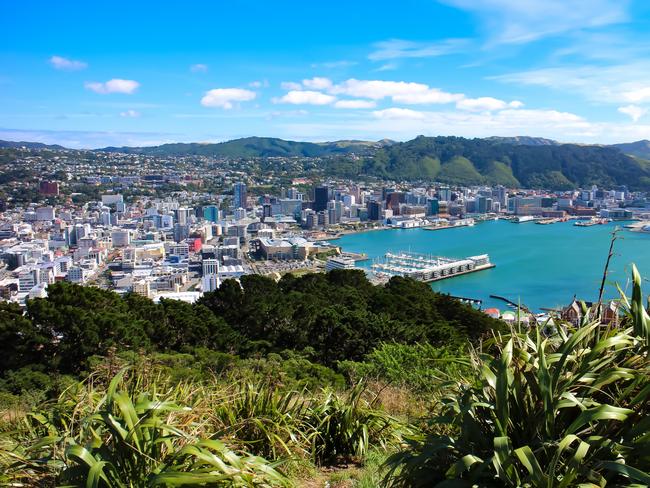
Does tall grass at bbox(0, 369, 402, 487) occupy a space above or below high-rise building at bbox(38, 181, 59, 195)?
below

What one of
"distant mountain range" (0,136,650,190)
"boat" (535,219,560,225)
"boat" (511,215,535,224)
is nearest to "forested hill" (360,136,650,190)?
"distant mountain range" (0,136,650,190)

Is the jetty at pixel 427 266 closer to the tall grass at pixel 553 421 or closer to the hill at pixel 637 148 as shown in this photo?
the tall grass at pixel 553 421

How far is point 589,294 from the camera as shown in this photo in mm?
14062

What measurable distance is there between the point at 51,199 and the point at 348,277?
102 ft

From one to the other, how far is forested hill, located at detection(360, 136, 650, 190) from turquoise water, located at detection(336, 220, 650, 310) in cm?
1750

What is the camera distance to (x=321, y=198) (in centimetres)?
3512

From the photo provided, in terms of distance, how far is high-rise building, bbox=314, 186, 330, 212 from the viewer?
115 ft

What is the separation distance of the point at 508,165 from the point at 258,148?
1384 inches

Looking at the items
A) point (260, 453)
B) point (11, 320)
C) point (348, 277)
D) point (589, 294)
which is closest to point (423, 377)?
point (260, 453)

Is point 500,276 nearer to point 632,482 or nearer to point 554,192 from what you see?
point 632,482

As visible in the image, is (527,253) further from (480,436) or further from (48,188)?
(48,188)

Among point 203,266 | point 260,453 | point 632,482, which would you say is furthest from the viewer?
point 203,266

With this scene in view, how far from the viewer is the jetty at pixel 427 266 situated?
17.3 metres

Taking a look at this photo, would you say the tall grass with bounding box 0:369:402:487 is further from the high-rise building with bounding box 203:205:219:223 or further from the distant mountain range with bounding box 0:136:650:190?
the distant mountain range with bounding box 0:136:650:190
